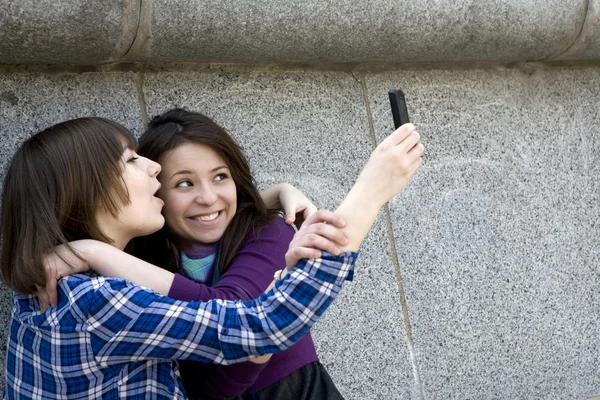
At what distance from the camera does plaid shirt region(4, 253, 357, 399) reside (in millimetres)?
2156

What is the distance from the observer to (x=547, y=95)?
4.43 meters

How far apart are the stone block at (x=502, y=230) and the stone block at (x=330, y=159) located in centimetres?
12

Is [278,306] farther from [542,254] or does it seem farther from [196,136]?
[542,254]

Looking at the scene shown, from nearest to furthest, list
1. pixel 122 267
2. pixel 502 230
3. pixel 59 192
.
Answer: pixel 122 267, pixel 59 192, pixel 502 230

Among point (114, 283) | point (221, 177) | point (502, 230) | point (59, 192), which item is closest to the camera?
point (114, 283)

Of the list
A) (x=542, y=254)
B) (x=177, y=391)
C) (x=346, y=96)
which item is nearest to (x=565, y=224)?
(x=542, y=254)

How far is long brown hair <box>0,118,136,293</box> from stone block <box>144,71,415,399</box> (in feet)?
2.94

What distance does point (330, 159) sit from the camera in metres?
3.86

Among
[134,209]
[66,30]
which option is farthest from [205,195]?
[66,30]

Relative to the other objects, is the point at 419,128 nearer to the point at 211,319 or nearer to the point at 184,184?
the point at 184,184

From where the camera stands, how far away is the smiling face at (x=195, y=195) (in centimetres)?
303

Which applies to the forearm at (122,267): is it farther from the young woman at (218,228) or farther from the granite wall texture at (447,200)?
the granite wall texture at (447,200)

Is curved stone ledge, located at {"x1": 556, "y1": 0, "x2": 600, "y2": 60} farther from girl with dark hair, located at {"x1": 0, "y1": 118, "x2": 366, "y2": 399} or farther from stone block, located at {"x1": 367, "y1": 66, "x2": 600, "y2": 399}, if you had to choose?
girl with dark hair, located at {"x1": 0, "y1": 118, "x2": 366, "y2": 399}

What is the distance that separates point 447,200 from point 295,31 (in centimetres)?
107
